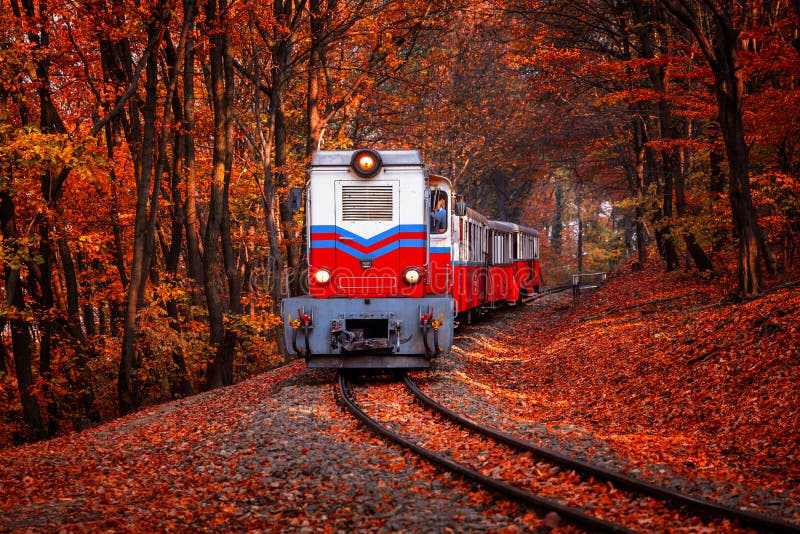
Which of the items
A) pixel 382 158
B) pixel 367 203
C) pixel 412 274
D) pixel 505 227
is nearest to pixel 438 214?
pixel 412 274

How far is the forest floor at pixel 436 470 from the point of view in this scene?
6363 millimetres

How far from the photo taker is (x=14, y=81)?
15867 millimetres

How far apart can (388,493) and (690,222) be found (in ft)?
46.3

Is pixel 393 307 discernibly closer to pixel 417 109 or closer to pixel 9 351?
pixel 417 109

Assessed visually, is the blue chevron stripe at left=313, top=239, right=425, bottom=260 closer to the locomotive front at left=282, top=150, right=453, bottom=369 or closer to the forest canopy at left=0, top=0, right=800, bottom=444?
the locomotive front at left=282, top=150, right=453, bottom=369

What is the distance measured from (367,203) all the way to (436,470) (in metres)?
6.56

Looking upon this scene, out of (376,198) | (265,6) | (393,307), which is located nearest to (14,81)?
(265,6)

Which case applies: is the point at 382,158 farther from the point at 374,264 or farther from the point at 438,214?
the point at 374,264

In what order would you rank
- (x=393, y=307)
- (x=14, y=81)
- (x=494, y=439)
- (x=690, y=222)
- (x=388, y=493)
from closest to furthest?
(x=388, y=493) < (x=494, y=439) < (x=393, y=307) < (x=14, y=81) < (x=690, y=222)

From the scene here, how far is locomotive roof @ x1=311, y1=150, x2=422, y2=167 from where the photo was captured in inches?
516

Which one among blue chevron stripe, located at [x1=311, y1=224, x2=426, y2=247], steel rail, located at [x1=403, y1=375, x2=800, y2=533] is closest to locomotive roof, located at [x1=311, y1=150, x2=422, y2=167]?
blue chevron stripe, located at [x1=311, y1=224, x2=426, y2=247]

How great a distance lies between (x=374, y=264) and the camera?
13172mm

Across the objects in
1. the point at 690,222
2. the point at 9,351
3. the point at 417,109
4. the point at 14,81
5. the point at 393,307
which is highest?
the point at 417,109

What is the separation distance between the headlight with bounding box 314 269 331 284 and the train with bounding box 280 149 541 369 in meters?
0.02
